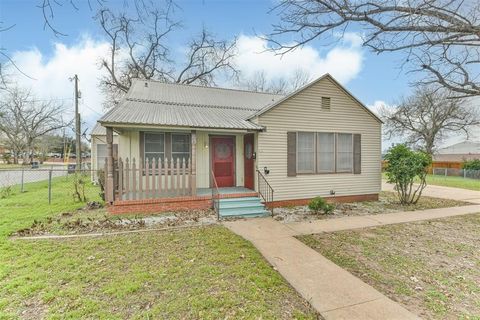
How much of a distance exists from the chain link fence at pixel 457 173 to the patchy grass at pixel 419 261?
22.4 metres

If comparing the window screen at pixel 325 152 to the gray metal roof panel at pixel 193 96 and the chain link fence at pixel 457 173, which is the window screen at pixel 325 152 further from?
the chain link fence at pixel 457 173

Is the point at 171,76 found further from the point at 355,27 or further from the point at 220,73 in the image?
the point at 355,27

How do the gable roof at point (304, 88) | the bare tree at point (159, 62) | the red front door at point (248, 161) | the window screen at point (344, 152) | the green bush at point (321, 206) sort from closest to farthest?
the green bush at point (321, 206)
the gable roof at point (304, 88)
the red front door at point (248, 161)
the window screen at point (344, 152)
the bare tree at point (159, 62)

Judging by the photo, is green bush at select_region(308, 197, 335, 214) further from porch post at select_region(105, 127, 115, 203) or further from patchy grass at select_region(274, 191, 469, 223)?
porch post at select_region(105, 127, 115, 203)

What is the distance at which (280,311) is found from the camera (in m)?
2.88

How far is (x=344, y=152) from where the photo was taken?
984cm

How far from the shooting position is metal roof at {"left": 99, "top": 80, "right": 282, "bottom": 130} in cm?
798

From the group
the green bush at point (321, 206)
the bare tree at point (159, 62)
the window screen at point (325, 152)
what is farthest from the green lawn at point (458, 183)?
the bare tree at point (159, 62)

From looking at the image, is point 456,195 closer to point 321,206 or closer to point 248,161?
point 321,206

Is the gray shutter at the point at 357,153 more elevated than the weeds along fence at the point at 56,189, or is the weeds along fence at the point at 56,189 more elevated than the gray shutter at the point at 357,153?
the gray shutter at the point at 357,153

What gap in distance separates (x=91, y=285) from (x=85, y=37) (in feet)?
14.0

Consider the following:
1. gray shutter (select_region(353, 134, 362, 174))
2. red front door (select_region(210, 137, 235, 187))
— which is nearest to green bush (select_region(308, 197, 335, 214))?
gray shutter (select_region(353, 134, 362, 174))

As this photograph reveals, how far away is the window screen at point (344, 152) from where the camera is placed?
9742 millimetres

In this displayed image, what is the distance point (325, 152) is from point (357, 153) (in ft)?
4.80
